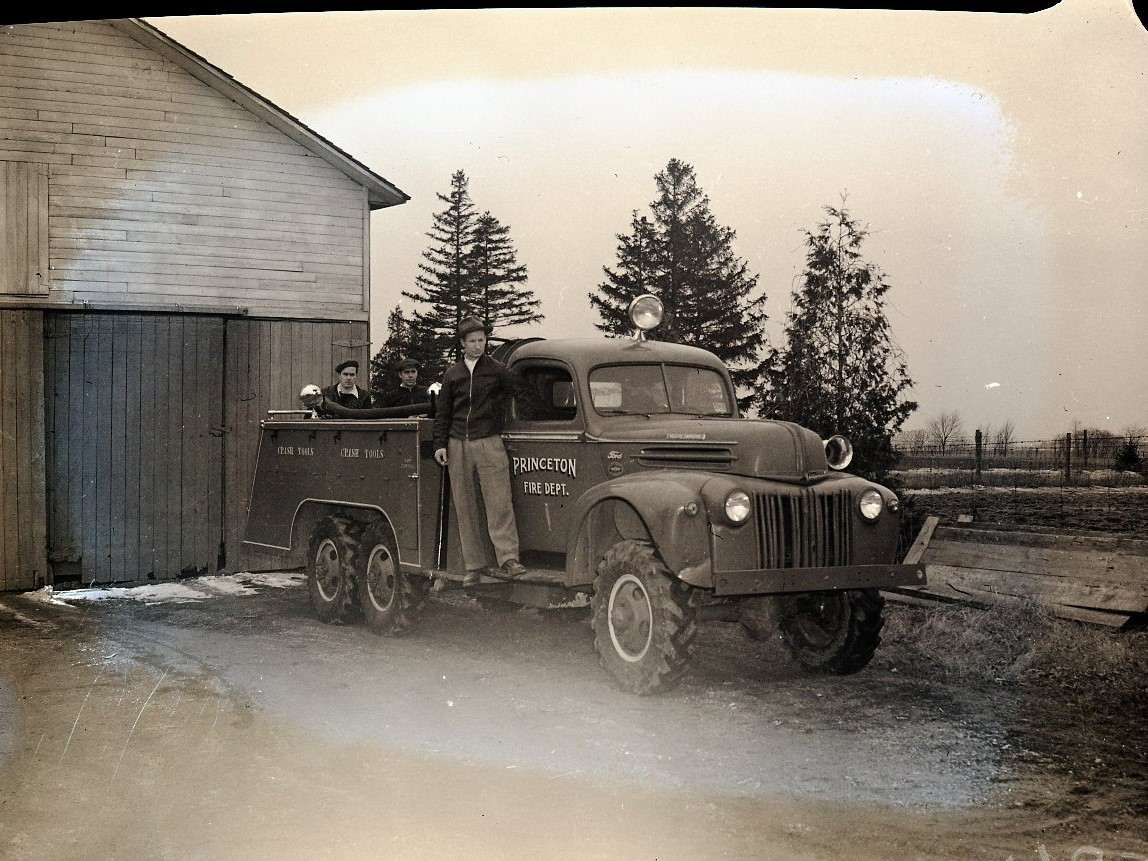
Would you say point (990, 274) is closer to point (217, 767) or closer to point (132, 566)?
point (217, 767)

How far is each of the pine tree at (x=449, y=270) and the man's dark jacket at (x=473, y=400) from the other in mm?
477

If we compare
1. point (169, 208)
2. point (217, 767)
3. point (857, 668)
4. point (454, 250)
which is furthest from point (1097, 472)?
point (169, 208)

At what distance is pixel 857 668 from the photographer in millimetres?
6172

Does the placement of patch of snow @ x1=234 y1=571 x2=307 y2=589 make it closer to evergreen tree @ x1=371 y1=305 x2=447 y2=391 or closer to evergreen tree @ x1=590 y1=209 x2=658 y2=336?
evergreen tree @ x1=371 y1=305 x2=447 y2=391

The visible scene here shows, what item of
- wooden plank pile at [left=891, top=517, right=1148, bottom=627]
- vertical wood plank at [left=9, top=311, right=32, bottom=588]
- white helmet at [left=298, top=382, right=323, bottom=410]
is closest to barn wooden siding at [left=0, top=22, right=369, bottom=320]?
vertical wood plank at [left=9, top=311, right=32, bottom=588]

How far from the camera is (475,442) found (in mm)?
6805

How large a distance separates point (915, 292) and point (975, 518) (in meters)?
1.99

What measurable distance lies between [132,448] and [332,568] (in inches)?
125

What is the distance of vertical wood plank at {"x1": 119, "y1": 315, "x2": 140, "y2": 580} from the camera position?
1015 cm

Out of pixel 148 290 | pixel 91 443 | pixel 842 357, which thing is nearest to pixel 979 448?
pixel 842 357

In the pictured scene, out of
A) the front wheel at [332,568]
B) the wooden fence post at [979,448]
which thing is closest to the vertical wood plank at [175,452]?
the front wheel at [332,568]

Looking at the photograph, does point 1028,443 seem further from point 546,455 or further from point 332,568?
point 332,568

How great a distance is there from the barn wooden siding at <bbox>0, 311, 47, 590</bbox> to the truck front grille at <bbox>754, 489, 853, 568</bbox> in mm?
7404

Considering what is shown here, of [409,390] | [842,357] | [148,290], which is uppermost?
[148,290]
